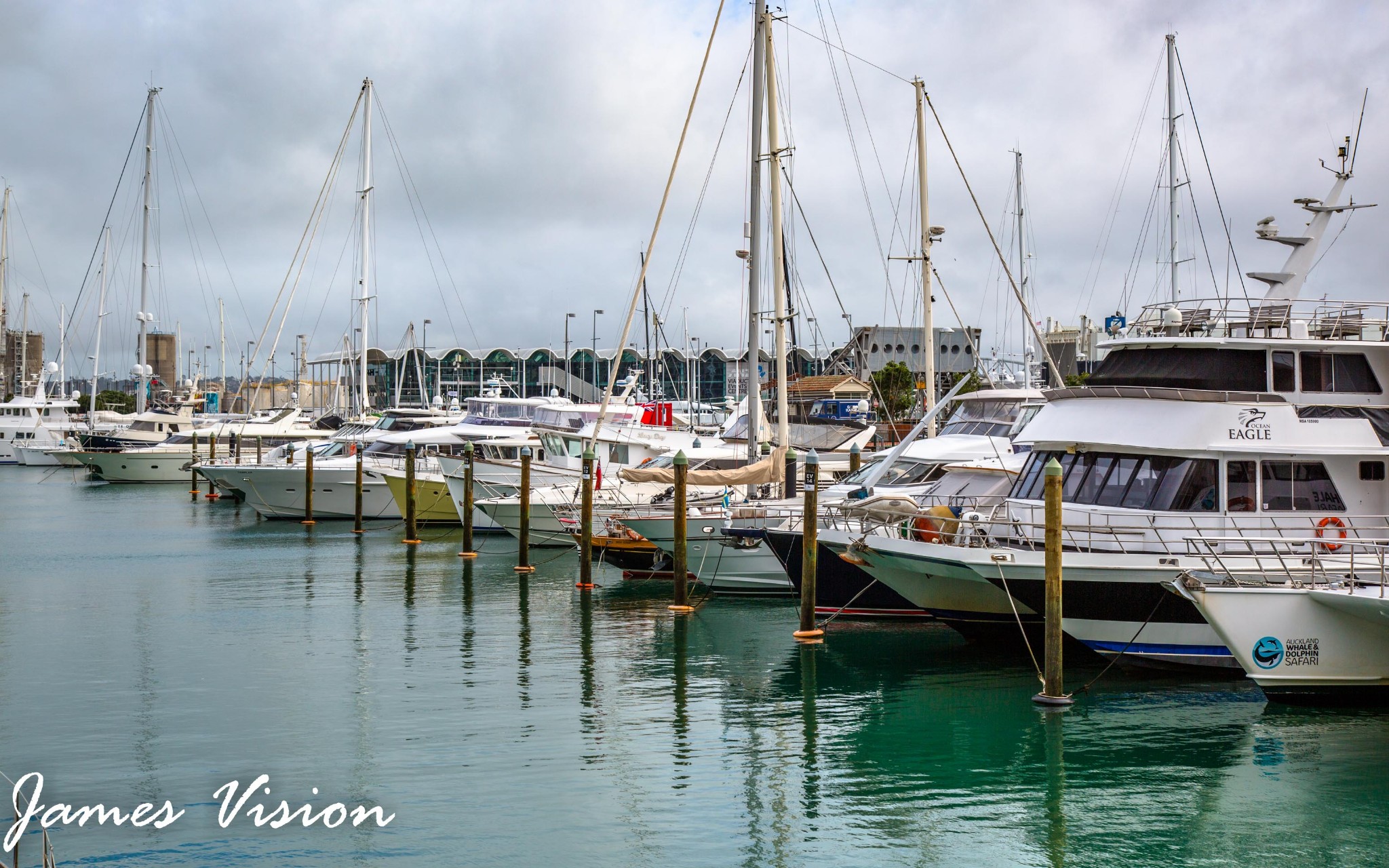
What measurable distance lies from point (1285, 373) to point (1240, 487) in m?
2.04

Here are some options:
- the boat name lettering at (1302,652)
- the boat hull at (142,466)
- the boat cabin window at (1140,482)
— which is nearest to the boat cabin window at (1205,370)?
the boat cabin window at (1140,482)

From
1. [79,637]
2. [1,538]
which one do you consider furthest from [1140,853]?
[1,538]

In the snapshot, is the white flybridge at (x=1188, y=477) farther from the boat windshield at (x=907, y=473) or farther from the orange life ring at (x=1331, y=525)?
the boat windshield at (x=907, y=473)

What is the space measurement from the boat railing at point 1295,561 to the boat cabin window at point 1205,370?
2.36 meters

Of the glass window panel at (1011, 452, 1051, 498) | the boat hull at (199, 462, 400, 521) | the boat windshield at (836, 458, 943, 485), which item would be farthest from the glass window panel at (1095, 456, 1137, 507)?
the boat hull at (199, 462, 400, 521)

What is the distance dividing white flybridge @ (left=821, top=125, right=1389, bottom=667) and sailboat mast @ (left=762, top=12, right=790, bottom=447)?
27.9 ft

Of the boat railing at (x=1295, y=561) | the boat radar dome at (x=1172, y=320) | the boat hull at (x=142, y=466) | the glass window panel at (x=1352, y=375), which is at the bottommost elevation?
the boat hull at (x=142, y=466)

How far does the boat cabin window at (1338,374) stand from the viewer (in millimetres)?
18531

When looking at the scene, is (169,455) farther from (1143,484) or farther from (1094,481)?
(1143,484)

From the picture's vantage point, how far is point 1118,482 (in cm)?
1814

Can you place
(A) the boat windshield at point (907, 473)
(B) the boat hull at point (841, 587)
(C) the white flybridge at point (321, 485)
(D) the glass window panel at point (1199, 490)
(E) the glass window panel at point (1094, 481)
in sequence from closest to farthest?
(D) the glass window panel at point (1199, 490) → (E) the glass window panel at point (1094, 481) → (B) the boat hull at point (841, 587) → (A) the boat windshield at point (907, 473) → (C) the white flybridge at point (321, 485)

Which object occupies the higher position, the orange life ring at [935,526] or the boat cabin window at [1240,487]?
the boat cabin window at [1240,487]

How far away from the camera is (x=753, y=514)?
25219 millimetres

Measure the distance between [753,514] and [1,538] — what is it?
1114 inches
